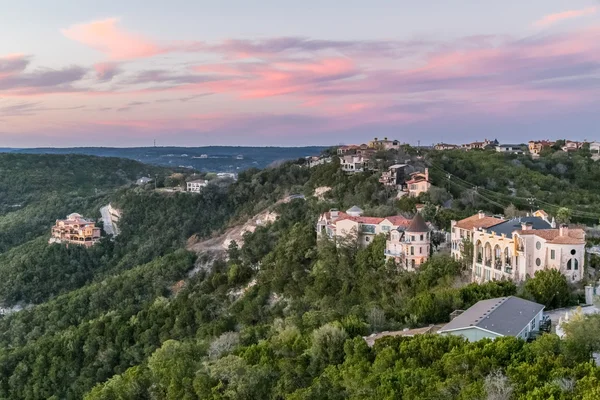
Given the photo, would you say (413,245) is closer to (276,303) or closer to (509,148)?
(276,303)

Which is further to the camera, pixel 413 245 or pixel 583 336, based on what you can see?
pixel 413 245

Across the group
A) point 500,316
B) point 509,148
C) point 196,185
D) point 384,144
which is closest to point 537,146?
point 509,148

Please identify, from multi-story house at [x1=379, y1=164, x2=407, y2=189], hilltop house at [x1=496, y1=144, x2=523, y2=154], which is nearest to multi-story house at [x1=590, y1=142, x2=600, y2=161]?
hilltop house at [x1=496, y1=144, x2=523, y2=154]

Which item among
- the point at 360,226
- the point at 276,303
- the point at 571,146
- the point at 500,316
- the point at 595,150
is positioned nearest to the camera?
the point at 500,316

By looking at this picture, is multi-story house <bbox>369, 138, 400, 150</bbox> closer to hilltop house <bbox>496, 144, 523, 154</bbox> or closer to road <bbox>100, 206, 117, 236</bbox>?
hilltop house <bbox>496, 144, 523, 154</bbox>

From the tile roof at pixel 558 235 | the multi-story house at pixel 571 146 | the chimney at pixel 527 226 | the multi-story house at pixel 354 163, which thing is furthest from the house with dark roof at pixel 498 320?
the multi-story house at pixel 571 146

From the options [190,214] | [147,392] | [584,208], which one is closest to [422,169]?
[584,208]
